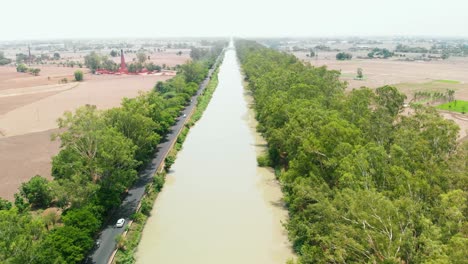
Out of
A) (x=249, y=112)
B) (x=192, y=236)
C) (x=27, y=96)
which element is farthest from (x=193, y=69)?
(x=192, y=236)

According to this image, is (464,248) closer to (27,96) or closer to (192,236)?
(192,236)

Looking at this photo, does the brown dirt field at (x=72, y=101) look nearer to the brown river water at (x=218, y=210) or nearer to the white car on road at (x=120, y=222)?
the brown river water at (x=218, y=210)

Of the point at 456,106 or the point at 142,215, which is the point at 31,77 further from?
the point at 456,106

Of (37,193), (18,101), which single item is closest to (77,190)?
(37,193)

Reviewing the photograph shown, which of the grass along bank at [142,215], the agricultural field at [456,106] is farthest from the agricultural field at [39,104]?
the agricultural field at [456,106]

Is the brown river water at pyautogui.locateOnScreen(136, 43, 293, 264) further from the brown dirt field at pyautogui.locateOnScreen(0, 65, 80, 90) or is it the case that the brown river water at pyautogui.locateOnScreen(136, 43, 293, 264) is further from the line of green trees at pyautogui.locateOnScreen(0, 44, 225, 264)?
the brown dirt field at pyautogui.locateOnScreen(0, 65, 80, 90)

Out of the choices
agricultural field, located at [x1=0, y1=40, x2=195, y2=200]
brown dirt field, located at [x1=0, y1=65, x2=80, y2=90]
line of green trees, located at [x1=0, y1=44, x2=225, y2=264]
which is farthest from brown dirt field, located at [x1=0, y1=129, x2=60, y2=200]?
brown dirt field, located at [x1=0, y1=65, x2=80, y2=90]
